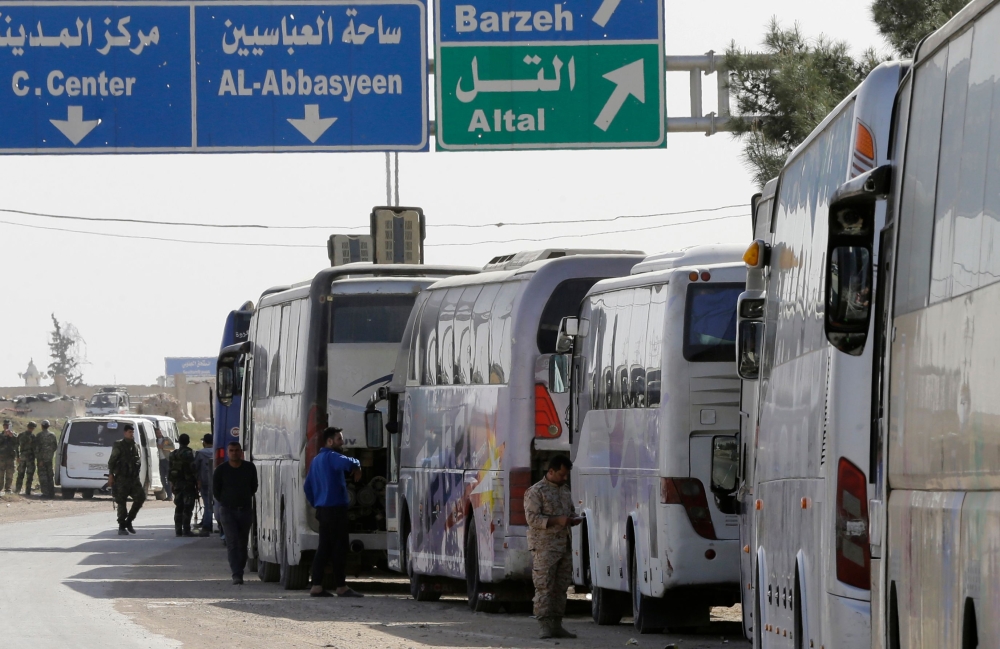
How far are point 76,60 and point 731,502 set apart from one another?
9.42 metres

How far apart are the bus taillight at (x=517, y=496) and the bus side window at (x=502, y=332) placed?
88 cm

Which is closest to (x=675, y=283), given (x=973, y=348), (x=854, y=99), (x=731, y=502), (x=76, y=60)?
(x=731, y=502)

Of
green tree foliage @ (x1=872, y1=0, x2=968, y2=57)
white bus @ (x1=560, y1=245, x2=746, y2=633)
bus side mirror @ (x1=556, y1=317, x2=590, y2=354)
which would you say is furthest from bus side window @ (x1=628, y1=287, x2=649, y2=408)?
green tree foliage @ (x1=872, y1=0, x2=968, y2=57)

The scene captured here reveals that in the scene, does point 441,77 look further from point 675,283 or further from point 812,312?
point 812,312

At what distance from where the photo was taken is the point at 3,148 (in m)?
20.5

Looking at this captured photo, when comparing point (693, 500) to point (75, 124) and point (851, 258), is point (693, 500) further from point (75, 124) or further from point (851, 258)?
point (75, 124)

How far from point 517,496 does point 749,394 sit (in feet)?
13.8

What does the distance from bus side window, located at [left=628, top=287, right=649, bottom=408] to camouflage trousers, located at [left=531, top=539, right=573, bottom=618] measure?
4.55 feet

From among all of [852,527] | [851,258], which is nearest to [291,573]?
[852,527]

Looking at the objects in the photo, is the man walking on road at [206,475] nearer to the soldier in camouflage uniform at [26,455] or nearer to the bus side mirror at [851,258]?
the soldier in camouflage uniform at [26,455]

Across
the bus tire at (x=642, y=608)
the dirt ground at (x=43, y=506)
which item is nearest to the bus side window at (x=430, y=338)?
the bus tire at (x=642, y=608)

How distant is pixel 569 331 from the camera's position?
1711 cm

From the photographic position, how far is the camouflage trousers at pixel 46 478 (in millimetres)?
50719

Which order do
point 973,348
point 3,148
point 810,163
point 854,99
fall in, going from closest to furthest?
point 973,348
point 854,99
point 810,163
point 3,148
